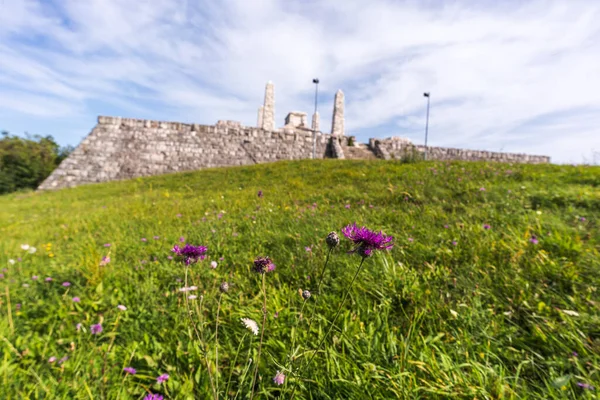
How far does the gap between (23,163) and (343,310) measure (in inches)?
867

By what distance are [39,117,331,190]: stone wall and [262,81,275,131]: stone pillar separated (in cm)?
681

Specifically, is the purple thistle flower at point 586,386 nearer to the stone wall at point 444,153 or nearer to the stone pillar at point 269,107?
the stone wall at point 444,153

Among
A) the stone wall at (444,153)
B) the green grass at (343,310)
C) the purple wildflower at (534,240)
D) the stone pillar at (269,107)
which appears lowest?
the green grass at (343,310)

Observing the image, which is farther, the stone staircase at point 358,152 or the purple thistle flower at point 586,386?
the stone staircase at point 358,152

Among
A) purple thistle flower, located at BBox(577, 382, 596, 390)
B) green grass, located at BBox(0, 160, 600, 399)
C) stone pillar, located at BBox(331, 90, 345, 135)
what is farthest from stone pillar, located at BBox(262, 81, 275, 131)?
purple thistle flower, located at BBox(577, 382, 596, 390)

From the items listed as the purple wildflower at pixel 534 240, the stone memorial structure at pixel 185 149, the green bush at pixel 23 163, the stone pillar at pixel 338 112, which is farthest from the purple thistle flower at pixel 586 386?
the stone pillar at pixel 338 112

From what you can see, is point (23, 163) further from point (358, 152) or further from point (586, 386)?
point (586, 386)

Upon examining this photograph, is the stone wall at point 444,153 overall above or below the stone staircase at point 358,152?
above

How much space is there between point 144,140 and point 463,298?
693 inches

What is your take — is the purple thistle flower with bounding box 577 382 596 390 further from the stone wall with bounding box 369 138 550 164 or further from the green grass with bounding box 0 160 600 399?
the stone wall with bounding box 369 138 550 164

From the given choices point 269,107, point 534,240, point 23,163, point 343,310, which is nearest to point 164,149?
point 23,163

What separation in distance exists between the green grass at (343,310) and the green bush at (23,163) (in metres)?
17.6

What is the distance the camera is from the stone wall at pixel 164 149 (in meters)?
14.4

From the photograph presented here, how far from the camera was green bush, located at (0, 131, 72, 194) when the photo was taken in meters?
15.3
